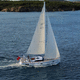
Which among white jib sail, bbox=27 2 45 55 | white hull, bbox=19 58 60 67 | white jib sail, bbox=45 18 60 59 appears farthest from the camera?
white jib sail, bbox=45 18 60 59

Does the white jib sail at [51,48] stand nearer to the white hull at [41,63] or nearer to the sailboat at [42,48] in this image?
the sailboat at [42,48]

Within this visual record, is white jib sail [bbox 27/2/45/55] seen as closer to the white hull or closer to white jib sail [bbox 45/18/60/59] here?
white jib sail [bbox 45/18/60/59]

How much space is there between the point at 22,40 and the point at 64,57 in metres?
22.1

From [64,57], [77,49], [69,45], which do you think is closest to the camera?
[64,57]

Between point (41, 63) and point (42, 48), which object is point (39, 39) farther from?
point (41, 63)

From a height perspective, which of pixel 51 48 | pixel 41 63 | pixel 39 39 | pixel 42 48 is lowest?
pixel 41 63

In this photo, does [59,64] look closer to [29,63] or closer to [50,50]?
[50,50]

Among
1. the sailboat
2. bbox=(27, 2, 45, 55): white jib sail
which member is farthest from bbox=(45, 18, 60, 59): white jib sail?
bbox=(27, 2, 45, 55): white jib sail

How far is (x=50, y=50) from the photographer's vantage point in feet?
Result: 137

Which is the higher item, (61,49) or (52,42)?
(52,42)

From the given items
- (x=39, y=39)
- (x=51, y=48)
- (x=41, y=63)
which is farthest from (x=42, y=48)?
(x=41, y=63)

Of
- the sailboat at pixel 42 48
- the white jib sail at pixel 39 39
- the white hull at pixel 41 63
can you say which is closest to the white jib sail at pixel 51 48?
the sailboat at pixel 42 48

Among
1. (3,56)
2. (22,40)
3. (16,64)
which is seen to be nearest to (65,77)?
(16,64)

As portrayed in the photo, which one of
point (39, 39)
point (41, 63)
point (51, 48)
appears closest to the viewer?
point (41, 63)
